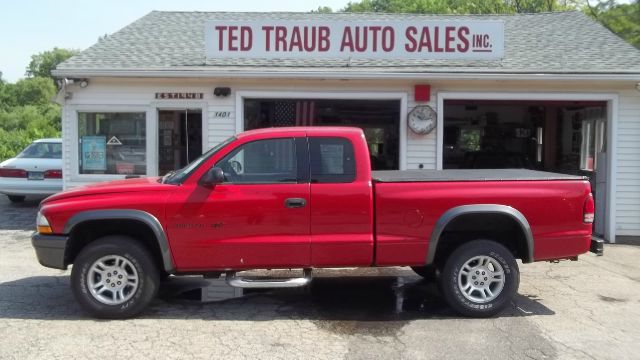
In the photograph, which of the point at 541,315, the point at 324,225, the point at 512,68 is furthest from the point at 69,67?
the point at 541,315

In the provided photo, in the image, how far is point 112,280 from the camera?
6.18 meters

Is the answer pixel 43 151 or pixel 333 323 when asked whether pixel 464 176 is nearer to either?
pixel 333 323

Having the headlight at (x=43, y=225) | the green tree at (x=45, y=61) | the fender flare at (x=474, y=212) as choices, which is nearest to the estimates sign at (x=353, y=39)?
the fender flare at (x=474, y=212)

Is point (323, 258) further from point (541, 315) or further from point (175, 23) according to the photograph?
point (175, 23)

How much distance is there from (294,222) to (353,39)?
607 centimetres

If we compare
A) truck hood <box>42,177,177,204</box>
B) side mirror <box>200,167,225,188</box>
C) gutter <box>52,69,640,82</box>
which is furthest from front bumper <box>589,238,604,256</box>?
gutter <box>52,69,640,82</box>

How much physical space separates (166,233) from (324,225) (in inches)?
60.8

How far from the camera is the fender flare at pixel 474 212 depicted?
6176 millimetres

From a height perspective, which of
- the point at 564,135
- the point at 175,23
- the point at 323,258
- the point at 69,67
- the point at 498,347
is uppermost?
the point at 175,23

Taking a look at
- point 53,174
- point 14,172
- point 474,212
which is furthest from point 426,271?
point 14,172

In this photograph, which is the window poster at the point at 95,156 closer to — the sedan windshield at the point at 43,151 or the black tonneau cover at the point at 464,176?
the sedan windshield at the point at 43,151

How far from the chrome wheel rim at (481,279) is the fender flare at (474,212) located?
396mm

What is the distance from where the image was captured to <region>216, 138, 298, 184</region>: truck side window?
624cm

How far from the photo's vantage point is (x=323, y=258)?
20.4 feet
